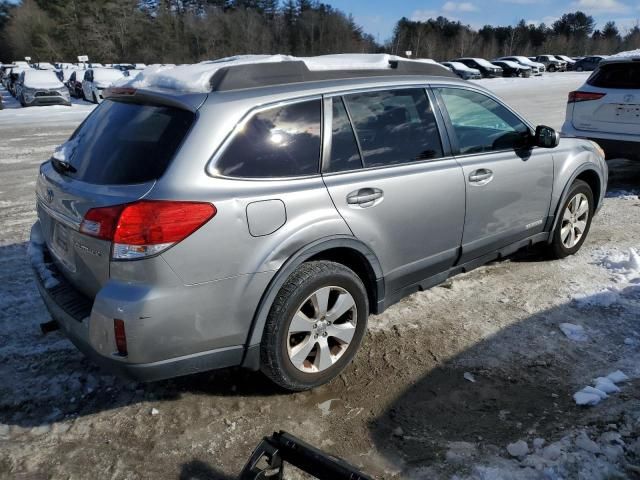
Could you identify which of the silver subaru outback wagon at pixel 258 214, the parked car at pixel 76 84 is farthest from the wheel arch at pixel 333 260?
the parked car at pixel 76 84

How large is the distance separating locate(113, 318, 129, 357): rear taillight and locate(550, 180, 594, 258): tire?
3.80m

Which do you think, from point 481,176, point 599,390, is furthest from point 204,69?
point 599,390

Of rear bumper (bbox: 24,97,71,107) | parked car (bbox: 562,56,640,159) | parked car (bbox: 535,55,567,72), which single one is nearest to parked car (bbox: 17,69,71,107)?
rear bumper (bbox: 24,97,71,107)

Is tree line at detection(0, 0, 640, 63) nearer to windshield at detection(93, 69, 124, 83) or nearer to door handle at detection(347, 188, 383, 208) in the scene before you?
windshield at detection(93, 69, 124, 83)

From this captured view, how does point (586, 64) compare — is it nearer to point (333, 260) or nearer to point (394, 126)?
point (394, 126)

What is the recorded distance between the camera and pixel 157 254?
95.0 inches

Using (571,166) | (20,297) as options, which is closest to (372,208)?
(571,166)

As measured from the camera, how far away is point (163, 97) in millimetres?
2803

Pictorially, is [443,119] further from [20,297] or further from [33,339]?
[20,297]

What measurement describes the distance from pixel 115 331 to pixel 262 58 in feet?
6.10

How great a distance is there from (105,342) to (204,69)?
1579 mm

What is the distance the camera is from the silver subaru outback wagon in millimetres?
2475

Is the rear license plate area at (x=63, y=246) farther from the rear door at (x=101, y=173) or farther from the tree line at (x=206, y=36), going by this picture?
the tree line at (x=206, y=36)

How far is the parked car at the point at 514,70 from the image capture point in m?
40.4
